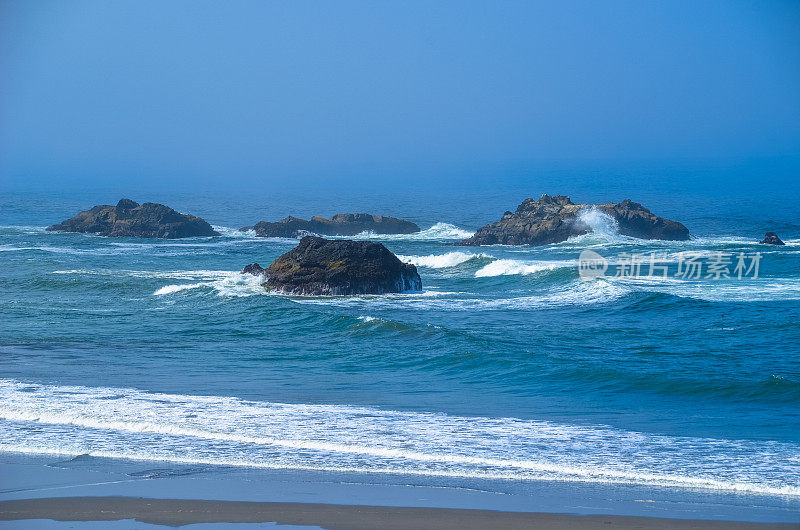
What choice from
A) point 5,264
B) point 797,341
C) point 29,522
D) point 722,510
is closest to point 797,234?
point 797,341

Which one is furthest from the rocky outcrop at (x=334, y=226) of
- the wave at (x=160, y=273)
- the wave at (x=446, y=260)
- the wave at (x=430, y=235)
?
the wave at (x=160, y=273)

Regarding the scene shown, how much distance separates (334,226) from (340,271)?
30377 mm

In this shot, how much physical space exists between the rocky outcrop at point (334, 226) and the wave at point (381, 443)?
1674 inches

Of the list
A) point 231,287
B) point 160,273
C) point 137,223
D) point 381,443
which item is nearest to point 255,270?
point 231,287

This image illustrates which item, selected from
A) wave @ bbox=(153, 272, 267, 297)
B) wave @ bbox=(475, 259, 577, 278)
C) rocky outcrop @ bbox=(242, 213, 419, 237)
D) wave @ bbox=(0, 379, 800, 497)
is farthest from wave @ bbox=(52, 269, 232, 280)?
rocky outcrop @ bbox=(242, 213, 419, 237)

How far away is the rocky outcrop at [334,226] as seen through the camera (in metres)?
54.3

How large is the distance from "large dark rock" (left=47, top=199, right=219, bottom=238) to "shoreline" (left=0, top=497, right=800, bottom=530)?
154ft

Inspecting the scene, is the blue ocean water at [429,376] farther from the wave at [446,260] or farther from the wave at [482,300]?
the wave at [446,260]

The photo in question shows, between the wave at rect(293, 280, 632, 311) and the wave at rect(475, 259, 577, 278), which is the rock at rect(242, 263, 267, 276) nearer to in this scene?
the wave at rect(293, 280, 632, 311)

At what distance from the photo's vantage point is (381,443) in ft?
32.1

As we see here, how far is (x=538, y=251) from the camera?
41688 mm

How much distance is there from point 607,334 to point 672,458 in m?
9.53

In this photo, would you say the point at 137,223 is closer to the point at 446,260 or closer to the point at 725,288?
the point at 446,260

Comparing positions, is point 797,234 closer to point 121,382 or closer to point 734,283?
point 734,283
